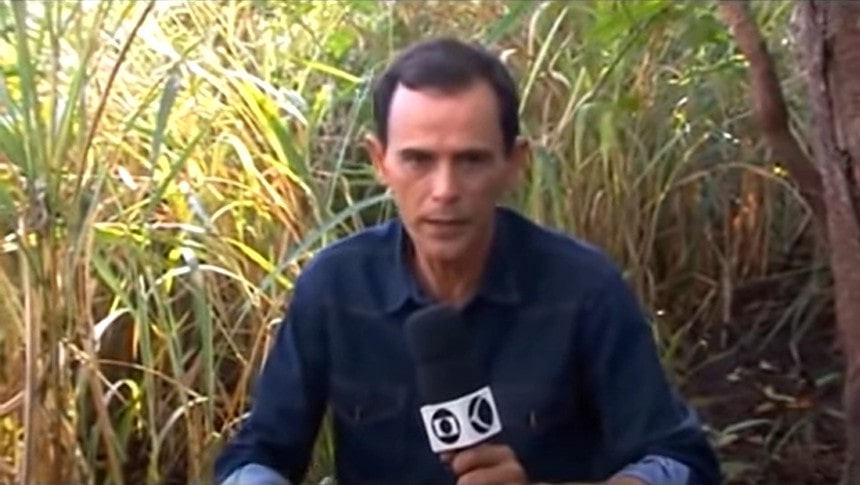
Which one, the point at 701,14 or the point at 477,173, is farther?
the point at 701,14

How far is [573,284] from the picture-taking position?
7.16 ft

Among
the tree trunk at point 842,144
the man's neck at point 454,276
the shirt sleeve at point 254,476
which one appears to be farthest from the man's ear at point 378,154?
the tree trunk at point 842,144

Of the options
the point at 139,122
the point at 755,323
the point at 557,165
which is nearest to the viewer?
the point at 139,122

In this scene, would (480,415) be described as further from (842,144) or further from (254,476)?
(842,144)

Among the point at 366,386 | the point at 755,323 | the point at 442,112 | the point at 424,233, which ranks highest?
the point at 442,112

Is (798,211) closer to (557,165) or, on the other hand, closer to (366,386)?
(557,165)

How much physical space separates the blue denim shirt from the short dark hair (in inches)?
6.4

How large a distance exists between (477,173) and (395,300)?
24 centimetres

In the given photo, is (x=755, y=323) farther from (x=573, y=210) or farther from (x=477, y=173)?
(x=477, y=173)

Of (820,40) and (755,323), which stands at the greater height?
(820,40)

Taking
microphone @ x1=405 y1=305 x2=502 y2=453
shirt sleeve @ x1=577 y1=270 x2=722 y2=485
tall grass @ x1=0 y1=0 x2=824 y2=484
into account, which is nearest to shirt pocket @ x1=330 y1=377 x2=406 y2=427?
shirt sleeve @ x1=577 y1=270 x2=722 y2=485

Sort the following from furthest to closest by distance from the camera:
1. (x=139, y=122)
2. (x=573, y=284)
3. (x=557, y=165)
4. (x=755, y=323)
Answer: (x=755, y=323) < (x=557, y=165) < (x=139, y=122) < (x=573, y=284)

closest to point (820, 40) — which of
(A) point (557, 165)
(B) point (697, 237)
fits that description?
(A) point (557, 165)

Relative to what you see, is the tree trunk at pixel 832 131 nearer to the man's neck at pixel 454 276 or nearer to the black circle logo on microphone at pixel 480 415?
the man's neck at pixel 454 276
